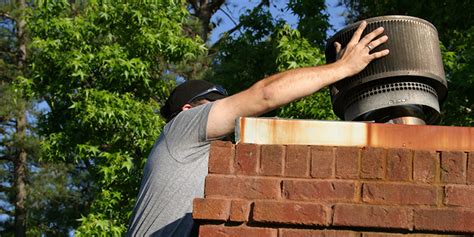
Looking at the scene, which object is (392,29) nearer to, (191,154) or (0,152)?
(191,154)

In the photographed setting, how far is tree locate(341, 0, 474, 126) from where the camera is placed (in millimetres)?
14141

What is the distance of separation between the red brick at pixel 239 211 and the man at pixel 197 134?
0.45 metres

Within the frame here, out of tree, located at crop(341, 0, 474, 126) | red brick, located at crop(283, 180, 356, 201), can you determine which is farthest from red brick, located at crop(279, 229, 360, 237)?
tree, located at crop(341, 0, 474, 126)

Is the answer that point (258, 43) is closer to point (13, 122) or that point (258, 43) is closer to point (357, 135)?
point (357, 135)

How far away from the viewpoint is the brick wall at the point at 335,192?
3215mm

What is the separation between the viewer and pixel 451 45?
16203 mm

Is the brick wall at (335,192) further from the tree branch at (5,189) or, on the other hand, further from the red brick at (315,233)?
the tree branch at (5,189)

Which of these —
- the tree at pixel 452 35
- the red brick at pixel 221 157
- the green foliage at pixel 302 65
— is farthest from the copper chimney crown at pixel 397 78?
the tree at pixel 452 35

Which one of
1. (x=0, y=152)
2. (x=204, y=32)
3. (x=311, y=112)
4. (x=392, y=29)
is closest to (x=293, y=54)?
(x=311, y=112)

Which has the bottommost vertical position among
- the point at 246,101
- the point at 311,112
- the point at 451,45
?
the point at 246,101

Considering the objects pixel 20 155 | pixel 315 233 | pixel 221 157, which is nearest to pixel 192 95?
pixel 221 157

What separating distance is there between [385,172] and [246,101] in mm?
593

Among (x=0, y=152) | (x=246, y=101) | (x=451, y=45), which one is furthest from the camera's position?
(x=0, y=152)

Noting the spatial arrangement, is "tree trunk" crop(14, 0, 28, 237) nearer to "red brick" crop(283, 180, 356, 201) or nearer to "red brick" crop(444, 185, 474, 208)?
"red brick" crop(283, 180, 356, 201)
